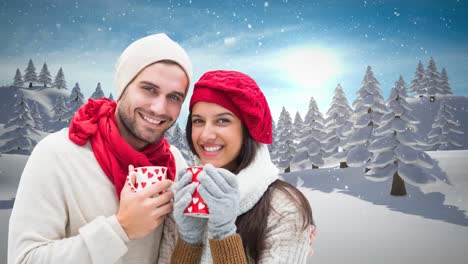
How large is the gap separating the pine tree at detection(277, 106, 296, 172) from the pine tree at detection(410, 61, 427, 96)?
65.2ft

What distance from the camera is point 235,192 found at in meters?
1.98

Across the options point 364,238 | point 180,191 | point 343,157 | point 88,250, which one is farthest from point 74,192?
point 343,157

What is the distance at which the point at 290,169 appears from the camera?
28.4 meters

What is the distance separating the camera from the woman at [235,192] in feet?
6.37

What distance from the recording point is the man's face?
8.37 feet

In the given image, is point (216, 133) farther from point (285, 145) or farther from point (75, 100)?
point (75, 100)

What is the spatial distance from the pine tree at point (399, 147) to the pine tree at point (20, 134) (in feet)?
90.3

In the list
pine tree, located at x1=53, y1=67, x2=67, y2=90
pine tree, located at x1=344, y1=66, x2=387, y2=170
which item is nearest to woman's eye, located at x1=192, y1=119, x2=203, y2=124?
pine tree, located at x1=344, y1=66, x2=387, y2=170

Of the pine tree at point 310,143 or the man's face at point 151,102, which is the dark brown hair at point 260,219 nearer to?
the man's face at point 151,102

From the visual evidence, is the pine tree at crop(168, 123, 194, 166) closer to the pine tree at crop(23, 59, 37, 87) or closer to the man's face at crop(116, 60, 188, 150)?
the man's face at crop(116, 60, 188, 150)

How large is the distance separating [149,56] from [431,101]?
4360 centimetres

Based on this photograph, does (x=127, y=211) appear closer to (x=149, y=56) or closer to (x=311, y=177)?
(x=149, y=56)

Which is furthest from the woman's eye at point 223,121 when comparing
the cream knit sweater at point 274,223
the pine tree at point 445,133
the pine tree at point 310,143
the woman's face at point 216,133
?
the pine tree at point 445,133

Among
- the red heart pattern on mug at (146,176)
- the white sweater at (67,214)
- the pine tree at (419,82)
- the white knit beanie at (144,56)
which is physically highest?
the pine tree at (419,82)
